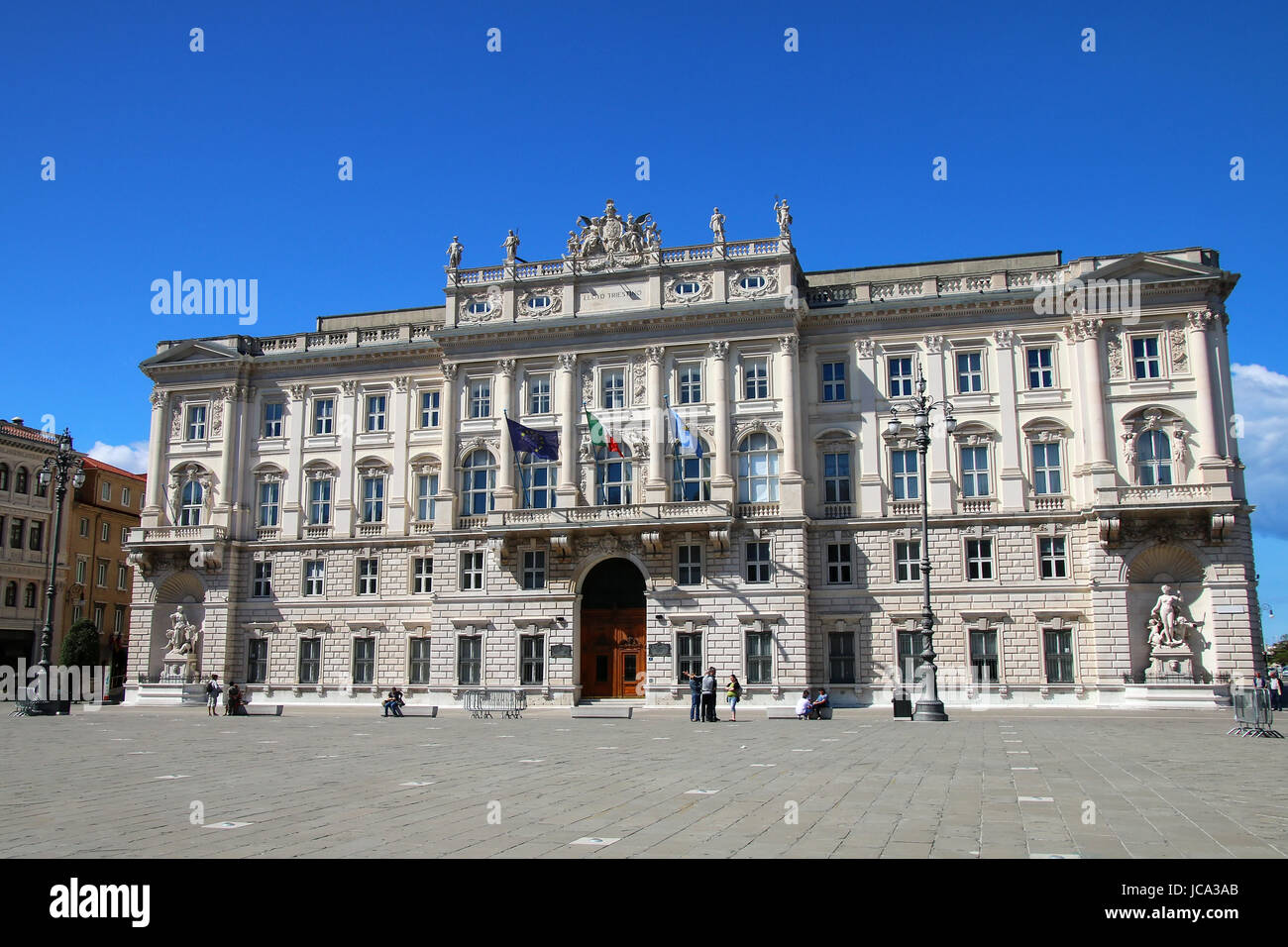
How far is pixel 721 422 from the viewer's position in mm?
47750

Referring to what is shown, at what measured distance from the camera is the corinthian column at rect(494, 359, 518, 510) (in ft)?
162

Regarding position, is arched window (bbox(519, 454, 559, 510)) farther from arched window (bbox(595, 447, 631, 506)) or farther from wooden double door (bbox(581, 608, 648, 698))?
wooden double door (bbox(581, 608, 648, 698))

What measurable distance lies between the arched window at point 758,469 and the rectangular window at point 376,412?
19.1 meters

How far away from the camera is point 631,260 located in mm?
50375

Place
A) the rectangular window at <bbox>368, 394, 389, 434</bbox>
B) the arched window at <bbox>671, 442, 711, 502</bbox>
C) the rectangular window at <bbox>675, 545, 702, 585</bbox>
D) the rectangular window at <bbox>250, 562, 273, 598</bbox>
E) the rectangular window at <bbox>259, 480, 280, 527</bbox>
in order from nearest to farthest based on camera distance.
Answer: the rectangular window at <bbox>675, 545, 702, 585</bbox>
the arched window at <bbox>671, 442, 711, 502</bbox>
the rectangular window at <bbox>250, 562, 273, 598</bbox>
the rectangular window at <bbox>368, 394, 389, 434</bbox>
the rectangular window at <bbox>259, 480, 280, 527</bbox>

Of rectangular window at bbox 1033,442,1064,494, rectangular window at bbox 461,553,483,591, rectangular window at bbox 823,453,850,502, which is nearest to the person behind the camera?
rectangular window at bbox 1033,442,1064,494

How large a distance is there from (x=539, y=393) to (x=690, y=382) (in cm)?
744

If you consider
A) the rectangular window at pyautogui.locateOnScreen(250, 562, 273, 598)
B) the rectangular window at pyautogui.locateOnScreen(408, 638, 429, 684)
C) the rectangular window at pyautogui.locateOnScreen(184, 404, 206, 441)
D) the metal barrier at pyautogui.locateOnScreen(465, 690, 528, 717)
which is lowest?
the metal barrier at pyautogui.locateOnScreen(465, 690, 528, 717)

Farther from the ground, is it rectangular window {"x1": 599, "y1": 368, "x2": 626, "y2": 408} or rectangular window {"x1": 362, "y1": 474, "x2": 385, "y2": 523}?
rectangular window {"x1": 599, "y1": 368, "x2": 626, "y2": 408}

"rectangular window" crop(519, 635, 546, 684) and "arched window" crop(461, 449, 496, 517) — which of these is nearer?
"rectangular window" crop(519, 635, 546, 684)

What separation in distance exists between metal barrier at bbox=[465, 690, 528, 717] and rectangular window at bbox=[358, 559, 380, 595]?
12.0 meters

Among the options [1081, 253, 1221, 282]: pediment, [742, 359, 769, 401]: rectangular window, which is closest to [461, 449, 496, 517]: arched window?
[742, 359, 769, 401]: rectangular window
